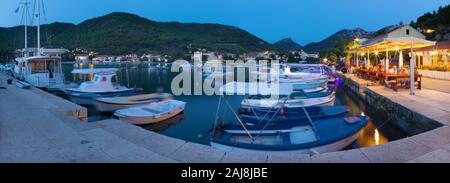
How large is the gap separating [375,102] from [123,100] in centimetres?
1473

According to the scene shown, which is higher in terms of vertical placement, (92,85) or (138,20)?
(138,20)

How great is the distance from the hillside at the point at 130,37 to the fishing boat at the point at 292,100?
112892 millimetres

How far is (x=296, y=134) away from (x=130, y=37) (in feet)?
434

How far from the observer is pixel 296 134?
10.8 metres

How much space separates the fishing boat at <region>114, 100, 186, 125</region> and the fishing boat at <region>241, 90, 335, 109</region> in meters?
3.93

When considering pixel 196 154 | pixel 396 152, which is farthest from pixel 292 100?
pixel 196 154

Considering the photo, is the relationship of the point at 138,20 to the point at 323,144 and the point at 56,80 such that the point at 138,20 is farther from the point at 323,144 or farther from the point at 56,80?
the point at 323,144

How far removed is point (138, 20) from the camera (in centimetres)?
15188

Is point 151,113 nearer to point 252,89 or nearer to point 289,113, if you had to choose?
point 252,89

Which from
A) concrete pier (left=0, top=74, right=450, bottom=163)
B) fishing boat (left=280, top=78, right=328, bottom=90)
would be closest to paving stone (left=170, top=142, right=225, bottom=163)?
concrete pier (left=0, top=74, right=450, bottom=163)

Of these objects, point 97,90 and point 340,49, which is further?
point 340,49

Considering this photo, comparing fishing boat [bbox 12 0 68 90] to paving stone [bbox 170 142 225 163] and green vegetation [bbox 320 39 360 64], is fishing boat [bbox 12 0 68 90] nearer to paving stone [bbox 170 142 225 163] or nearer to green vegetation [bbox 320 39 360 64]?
paving stone [bbox 170 142 225 163]

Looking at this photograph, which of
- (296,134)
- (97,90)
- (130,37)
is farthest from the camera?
(130,37)
